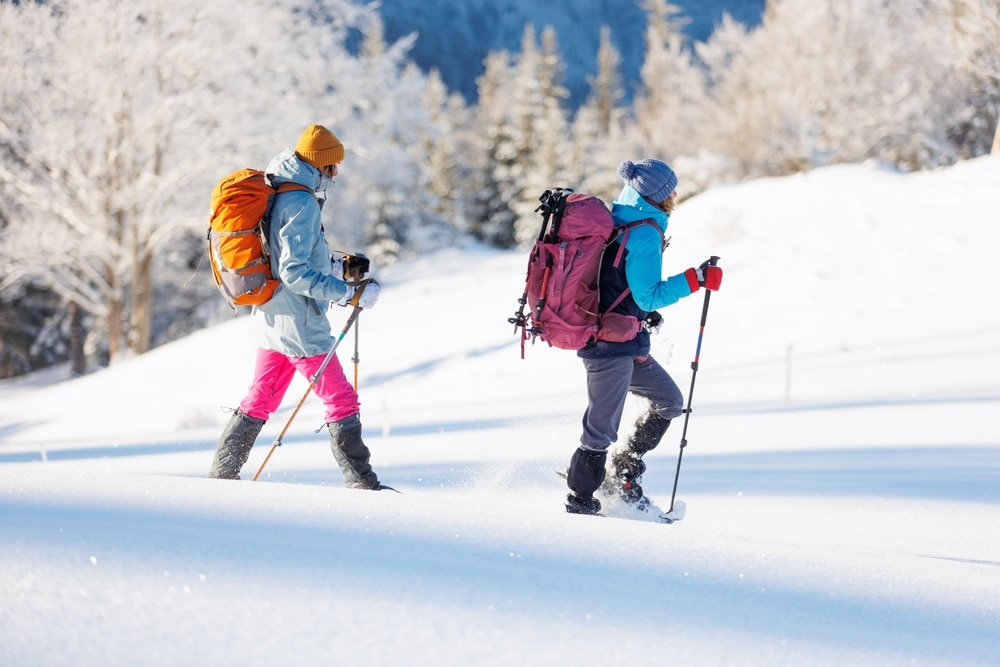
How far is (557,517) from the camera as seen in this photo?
9.46ft

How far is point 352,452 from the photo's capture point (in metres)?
4.22

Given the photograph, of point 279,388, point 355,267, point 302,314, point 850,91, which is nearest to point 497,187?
point 850,91

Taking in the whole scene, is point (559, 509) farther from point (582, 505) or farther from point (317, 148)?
point (317, 148)

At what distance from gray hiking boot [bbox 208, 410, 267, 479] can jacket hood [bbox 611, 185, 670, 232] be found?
210 centimetres

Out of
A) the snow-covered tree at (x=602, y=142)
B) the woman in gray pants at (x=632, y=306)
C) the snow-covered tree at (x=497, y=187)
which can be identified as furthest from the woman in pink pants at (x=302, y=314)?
the snow-covered tree at (x=497, y=187)

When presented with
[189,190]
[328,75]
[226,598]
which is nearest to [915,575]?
[226,598]

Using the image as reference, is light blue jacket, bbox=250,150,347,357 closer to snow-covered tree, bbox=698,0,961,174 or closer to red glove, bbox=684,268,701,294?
red glove, bbox=684,268,701,294

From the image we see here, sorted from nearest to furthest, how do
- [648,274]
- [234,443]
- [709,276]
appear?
[648,274], [709,276], [234,443]

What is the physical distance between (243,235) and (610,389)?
1.88 metres

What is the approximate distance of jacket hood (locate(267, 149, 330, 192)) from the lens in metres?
3.89

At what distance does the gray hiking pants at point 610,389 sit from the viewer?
3777mm

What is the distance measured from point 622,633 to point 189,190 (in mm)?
17275

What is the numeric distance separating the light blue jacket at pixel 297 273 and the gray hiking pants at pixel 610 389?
1321 millimetres

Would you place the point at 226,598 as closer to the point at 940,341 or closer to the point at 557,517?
the point at 557,517
